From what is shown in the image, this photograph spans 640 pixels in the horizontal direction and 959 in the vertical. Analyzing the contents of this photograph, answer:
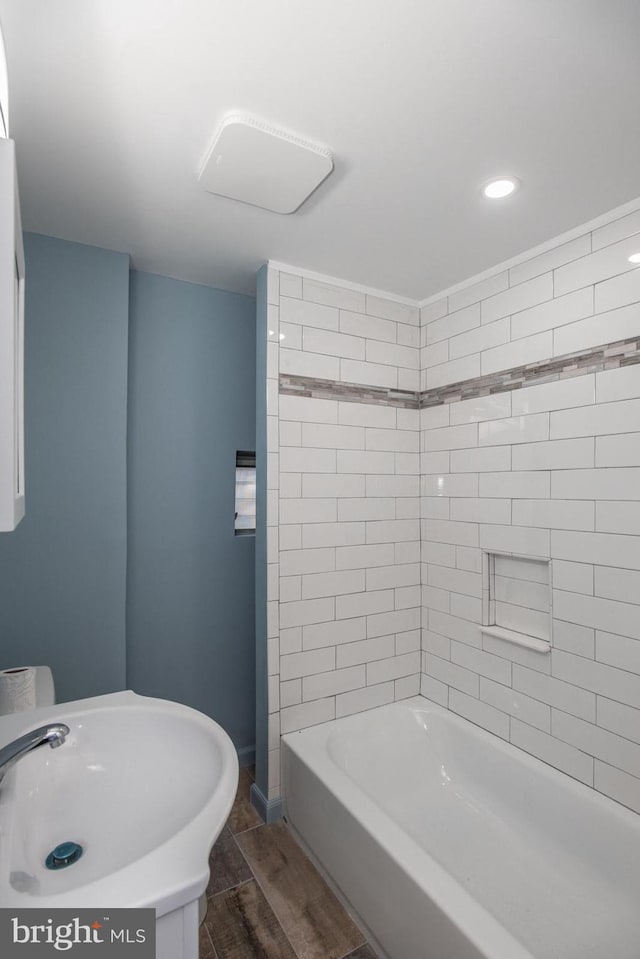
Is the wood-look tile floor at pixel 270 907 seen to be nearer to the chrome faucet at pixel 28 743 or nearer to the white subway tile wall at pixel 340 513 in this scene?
the white subway tile wall at pixel 340 513

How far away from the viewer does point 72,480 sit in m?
2.19

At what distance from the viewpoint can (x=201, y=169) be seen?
1.67 meters

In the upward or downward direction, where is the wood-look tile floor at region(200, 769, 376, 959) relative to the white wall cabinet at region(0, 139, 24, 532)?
downward

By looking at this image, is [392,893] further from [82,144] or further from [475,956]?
[82,144]

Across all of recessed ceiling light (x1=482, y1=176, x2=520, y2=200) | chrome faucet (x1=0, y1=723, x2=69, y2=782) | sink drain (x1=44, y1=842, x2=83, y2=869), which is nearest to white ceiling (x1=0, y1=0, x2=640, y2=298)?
recessed ceiling light (x1=482, y1=176, x2=520, y2=200)

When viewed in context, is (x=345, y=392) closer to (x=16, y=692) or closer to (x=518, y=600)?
(x=518, y=600)

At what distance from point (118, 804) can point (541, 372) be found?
86.8 inches

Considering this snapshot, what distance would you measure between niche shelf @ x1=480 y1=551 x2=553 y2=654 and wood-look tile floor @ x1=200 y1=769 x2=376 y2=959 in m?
1.30

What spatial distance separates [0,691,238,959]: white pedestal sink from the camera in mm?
802

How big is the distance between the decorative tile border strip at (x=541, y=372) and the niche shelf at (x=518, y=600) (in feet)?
2.66

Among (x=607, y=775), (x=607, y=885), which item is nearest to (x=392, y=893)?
(x=607, y=885)

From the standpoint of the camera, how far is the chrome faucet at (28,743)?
0.95m

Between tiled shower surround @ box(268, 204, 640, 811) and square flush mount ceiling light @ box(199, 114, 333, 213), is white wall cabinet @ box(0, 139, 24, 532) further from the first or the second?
tiled shower surround @ box(268, 204, 640, 811)

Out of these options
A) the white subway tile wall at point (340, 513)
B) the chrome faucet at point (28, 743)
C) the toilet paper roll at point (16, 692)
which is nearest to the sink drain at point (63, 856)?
the chrome faucet at point (28, 743)
